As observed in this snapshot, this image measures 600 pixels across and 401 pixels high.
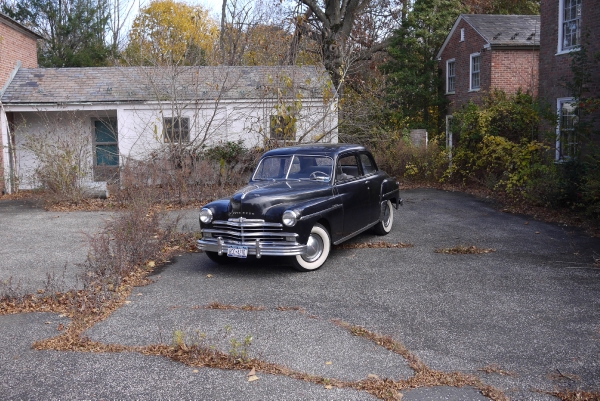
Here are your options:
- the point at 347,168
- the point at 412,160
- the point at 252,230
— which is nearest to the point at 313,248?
the point at 252,230

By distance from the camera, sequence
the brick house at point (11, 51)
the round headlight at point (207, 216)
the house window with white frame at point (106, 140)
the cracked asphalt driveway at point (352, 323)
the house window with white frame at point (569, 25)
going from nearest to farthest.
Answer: the cracked asphalt driveway at point (352, 323) < the round headlight at point (207, 216) < the house window with white frame at point (569, 25) < the brick house at point (11, 51) < the house window with white frame at point (106, 140)

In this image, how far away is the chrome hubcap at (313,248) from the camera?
27.2 feet

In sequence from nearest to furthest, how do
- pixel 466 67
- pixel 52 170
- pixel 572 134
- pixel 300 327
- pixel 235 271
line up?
pixel 300 327 < pixel 235 271 < pixel 572 134 < pixel 52 170 < pixel 466 67

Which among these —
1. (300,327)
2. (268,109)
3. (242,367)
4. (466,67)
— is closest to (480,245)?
(300,327)

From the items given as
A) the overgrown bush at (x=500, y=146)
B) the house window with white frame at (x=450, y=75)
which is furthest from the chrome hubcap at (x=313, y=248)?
the house window with white frame at (x=450, y=75)

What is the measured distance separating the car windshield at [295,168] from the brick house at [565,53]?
844 cm

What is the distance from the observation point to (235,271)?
8.38 meters

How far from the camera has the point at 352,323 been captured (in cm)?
601

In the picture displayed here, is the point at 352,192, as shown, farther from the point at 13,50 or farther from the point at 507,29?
the point at 507,29

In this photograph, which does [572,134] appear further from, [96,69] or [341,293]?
[96,69]

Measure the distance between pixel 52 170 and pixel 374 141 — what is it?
→ 11.2 meters

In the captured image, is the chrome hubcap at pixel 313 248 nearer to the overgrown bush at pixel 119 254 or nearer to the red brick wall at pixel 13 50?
the overgrown bush at pixel 119 254

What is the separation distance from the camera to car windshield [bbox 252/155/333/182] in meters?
9.15

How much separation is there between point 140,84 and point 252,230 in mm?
14424
